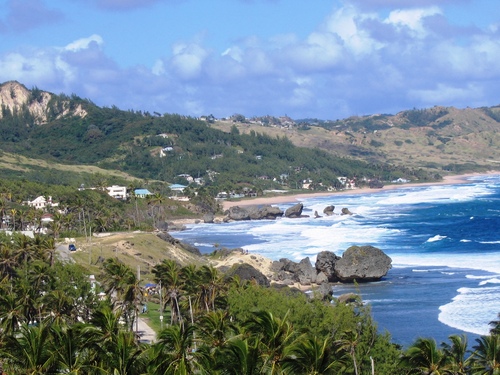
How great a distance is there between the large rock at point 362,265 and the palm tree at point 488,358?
45127 mm

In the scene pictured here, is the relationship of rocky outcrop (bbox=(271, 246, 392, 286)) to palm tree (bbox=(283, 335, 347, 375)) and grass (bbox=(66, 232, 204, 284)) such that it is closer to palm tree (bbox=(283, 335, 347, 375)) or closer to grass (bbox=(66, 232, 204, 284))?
Result: grass (bbox=(66, 232, 204, 284))

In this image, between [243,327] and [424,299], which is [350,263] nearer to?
[424,299]

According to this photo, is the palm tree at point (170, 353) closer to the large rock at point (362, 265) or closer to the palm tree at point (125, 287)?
the palm tree at point (125, 287)

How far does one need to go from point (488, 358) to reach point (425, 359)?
3.09m

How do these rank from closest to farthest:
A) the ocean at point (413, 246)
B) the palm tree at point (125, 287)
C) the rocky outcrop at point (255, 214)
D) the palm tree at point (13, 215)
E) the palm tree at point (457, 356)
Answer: the palm tree at point (457, 356)
the palm tree at point (125, 287)
the ocean at point (413, 246)
the palm tree at point (13, 215)
the rocky outcrop at point (255, 214)

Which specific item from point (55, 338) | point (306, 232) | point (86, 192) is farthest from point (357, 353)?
point (86, 192)

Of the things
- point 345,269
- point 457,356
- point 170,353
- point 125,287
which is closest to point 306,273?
point 345,269

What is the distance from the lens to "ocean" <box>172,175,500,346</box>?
57188 millimetres

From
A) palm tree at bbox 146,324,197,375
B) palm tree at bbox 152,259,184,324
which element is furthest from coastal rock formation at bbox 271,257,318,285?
palm tree at bbox 146,324,197,375

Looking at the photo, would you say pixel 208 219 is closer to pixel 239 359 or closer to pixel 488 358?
pixel 488 358

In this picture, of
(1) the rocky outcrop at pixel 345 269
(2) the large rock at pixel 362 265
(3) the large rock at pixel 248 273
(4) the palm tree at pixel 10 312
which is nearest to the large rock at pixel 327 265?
(1) the rocky outcrop at pixel 345 269

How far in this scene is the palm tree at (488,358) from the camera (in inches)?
1126

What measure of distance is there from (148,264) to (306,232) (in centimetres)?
4344

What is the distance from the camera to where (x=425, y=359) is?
28.0m
